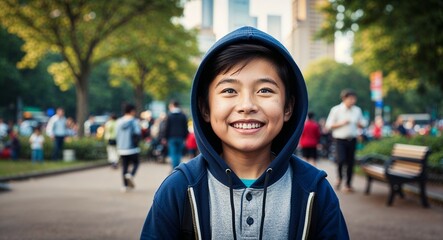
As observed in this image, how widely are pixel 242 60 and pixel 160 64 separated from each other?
35.9 meters

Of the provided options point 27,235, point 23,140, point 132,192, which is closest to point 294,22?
point 27,235

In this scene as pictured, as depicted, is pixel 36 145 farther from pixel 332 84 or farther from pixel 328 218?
pixel 332 84

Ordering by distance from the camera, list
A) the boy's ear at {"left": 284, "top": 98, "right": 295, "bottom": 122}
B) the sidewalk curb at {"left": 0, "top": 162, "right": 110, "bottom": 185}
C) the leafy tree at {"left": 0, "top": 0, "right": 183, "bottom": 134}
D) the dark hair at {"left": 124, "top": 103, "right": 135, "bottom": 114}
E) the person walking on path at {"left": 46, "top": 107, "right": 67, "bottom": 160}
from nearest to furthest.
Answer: the boy's ear at {"left": 284, "top": 98, "right": 295, "bottom": 122}
the dark hair at {"left": 124, "top": 103, "right": 135, "bottom": 114}
the sidewalk curb at {"left": 0, "top": 162, "right": 110, "bottom": 185}
the person walking on path at {"left": 46, "top": 107, "right": 67, "bottom": 160}
the leafy tree at {"left": 0, "top": 0, "right": 183, "bottom": 134}

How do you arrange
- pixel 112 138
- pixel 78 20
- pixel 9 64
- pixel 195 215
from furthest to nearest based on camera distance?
pixel 9 64 → pixel 78 20 → pixel 112 138 → pixel 195 215

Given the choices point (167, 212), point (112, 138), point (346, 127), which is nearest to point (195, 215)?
point (167, 212)

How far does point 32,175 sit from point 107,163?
5.59m

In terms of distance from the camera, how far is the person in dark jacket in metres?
1.87

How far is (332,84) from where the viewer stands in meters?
61.8

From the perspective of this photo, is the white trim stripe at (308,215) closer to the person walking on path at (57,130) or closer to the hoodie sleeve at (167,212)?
the hoodie sleeve at (167,212)

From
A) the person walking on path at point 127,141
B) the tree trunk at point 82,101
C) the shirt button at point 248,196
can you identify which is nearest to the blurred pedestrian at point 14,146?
the tree trunk at point 82,101

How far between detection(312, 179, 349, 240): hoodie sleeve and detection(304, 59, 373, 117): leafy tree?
55.3m

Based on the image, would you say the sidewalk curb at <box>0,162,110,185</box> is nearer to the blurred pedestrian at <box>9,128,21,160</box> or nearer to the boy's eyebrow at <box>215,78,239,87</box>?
the blurred pedestrian at <box>9,128,21,160</box>

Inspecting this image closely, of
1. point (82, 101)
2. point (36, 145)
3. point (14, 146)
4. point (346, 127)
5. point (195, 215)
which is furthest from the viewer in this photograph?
point (82, 101)

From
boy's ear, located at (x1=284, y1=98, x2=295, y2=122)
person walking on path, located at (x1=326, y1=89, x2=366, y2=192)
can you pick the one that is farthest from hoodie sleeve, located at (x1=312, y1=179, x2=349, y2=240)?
person walking on path, located at (x1=326, y1=89, x2=366, y2=192)
